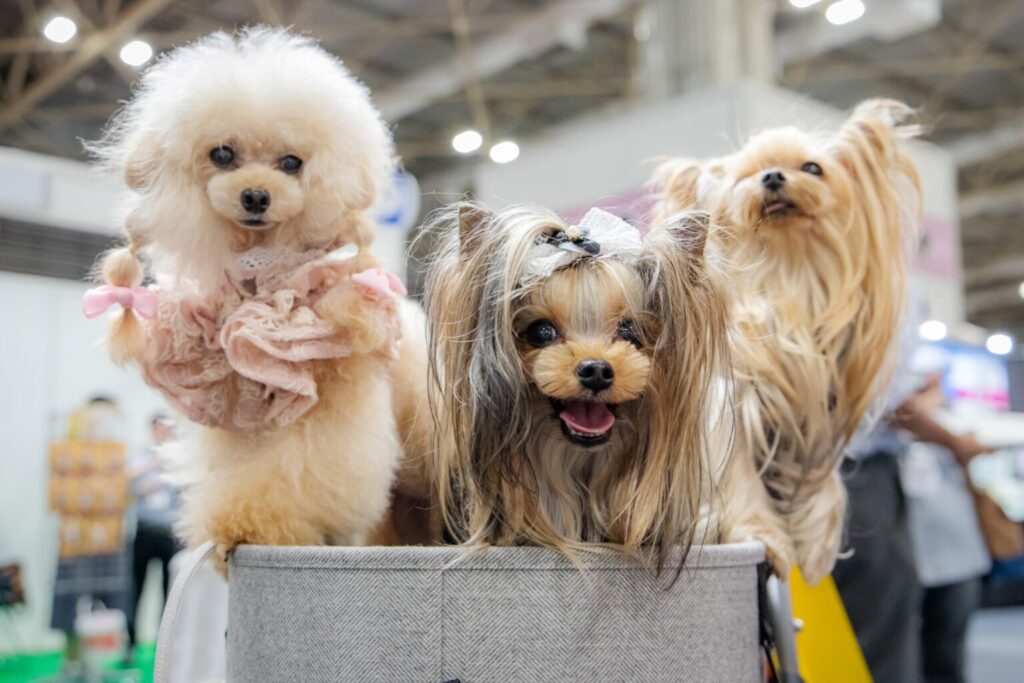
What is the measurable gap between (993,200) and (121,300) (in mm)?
13461

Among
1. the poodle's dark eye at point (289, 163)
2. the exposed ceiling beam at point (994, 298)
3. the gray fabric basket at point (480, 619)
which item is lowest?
the gray fabric basket at point (480, 619)

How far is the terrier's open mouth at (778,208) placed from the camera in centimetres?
167

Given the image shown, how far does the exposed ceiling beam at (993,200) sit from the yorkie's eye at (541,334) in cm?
1333

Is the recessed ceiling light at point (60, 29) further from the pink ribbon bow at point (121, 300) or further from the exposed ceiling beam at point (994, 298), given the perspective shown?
the exposed ceiling beam at point (994, 298)

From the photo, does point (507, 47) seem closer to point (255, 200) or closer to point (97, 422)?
point (97, 422)

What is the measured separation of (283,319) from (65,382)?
228 inches

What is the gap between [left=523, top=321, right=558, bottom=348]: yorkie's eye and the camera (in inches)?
47.1

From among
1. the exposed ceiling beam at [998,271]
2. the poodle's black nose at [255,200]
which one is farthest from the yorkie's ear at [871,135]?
the exposed ceiling beam at [998,271]

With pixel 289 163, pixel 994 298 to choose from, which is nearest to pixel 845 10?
pixel 289 163

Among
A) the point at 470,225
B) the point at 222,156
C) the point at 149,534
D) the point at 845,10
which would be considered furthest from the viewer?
the point at 845,10

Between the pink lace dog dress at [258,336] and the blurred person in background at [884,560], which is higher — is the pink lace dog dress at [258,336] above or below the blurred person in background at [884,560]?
above

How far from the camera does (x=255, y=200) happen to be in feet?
4.60

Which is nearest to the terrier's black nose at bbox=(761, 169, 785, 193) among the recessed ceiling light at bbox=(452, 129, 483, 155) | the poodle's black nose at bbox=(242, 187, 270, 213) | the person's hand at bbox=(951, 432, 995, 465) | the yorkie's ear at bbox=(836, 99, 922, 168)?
the yorkie's ear at bbox=(836, 99, 922, 168)

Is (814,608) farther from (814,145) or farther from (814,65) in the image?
(814,65)
